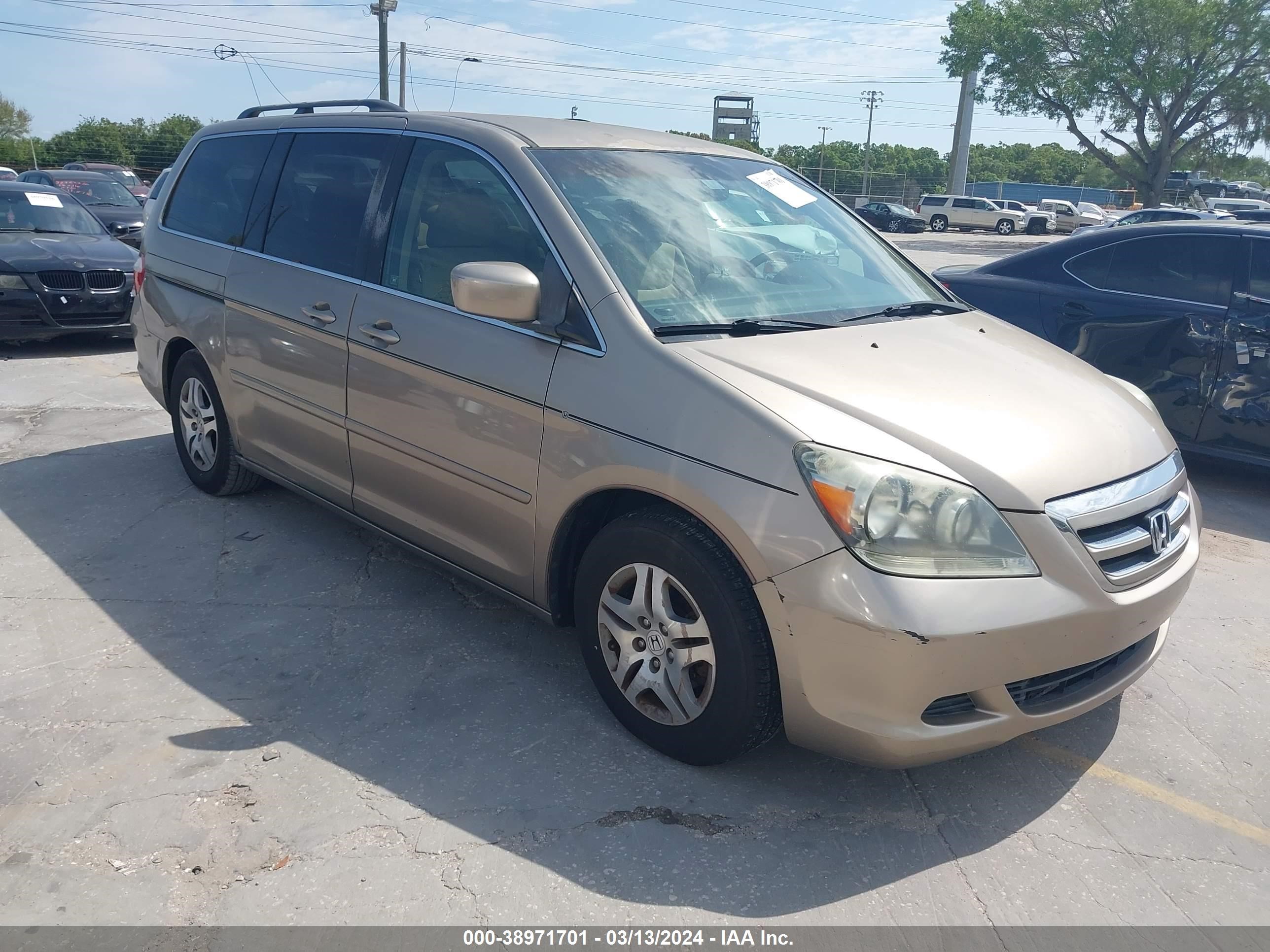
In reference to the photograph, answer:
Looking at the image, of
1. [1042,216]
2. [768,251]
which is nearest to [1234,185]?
[1042,216]

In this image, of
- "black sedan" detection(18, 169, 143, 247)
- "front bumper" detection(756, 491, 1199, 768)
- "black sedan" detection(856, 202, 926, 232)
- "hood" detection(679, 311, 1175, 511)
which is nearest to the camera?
"front bumper" detection(756, 491, 1199, 768)

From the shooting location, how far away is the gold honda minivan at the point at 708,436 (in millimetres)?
2602

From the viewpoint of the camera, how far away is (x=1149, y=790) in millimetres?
3049

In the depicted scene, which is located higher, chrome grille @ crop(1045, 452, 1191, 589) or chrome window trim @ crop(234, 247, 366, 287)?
chrome window trim @ crop(234, 247, 366, 287)

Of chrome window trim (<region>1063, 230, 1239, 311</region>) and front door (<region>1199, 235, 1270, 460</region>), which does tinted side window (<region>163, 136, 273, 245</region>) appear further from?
front door (<region>1199, 235, 1270, 460</region>)

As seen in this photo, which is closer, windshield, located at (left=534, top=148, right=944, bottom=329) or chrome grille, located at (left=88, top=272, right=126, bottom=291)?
windshield, located at (left=534, top=148, right=944, bottom=329)

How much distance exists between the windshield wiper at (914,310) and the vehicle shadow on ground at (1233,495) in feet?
6.95

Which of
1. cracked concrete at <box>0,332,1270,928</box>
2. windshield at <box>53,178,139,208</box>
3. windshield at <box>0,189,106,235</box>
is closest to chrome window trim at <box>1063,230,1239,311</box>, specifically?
cracked concrete at <box>0,332,1270,928</box>

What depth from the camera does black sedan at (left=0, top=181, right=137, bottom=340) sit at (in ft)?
29.6

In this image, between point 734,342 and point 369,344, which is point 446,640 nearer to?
point 369,344

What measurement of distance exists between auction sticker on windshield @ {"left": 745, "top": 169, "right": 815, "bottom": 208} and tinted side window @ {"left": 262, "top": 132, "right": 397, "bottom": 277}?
145cm

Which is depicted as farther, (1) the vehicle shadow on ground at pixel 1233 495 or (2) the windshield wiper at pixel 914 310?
(1) the vehicle shadow on ground at pixel 1233 495

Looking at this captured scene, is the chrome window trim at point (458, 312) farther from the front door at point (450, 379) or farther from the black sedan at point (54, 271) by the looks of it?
the black sedan at point (54, 271)

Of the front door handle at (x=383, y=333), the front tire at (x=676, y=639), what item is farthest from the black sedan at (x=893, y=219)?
the front tire at (x=676, y=639)
